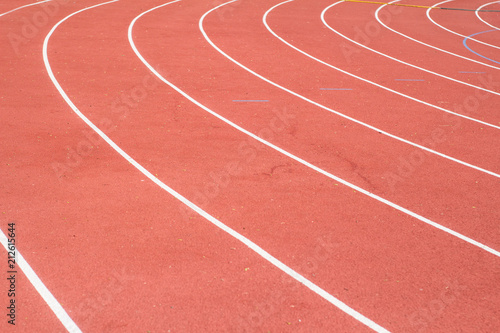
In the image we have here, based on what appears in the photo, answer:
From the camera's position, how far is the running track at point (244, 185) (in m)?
4.77

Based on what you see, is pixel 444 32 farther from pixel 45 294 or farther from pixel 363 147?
pixel 45 294

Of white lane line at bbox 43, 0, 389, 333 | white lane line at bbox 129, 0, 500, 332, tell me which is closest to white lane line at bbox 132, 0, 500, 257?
white lane line at bbox 129, 0, 500, 332

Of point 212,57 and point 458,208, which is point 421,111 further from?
point 212,57

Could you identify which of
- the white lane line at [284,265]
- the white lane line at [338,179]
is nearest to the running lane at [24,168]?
the white lane line at [284,265]

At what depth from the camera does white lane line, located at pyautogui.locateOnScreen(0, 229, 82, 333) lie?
14.5 feet

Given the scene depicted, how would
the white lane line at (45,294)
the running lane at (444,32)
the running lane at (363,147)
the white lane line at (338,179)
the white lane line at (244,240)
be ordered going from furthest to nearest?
1. the running lane at (444,32)
2. the running lane at (363,147)
3. the white lane line at (338,179)
4. the white lane line at (244,240)
5. the white lane line at (45,294)

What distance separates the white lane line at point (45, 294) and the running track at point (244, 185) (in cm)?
2

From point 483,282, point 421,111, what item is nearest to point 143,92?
point 421,111

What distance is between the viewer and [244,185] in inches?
264

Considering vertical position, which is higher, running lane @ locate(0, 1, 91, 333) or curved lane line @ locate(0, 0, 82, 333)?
running lane @ locate(0, 1, 91, 333)

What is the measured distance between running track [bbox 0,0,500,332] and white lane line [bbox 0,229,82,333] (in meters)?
0.02

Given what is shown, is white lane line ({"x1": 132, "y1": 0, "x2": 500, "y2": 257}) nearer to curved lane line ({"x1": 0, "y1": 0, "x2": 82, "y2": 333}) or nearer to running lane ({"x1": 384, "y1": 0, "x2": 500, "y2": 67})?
curved lane line ({"x1": 0, "y1": 0, "x2": 82, "y2": 333})

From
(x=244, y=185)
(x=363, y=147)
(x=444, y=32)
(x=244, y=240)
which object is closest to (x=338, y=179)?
(x=363, y=147)

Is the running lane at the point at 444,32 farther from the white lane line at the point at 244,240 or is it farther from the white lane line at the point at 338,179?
the white lane line at the point at 244,240
